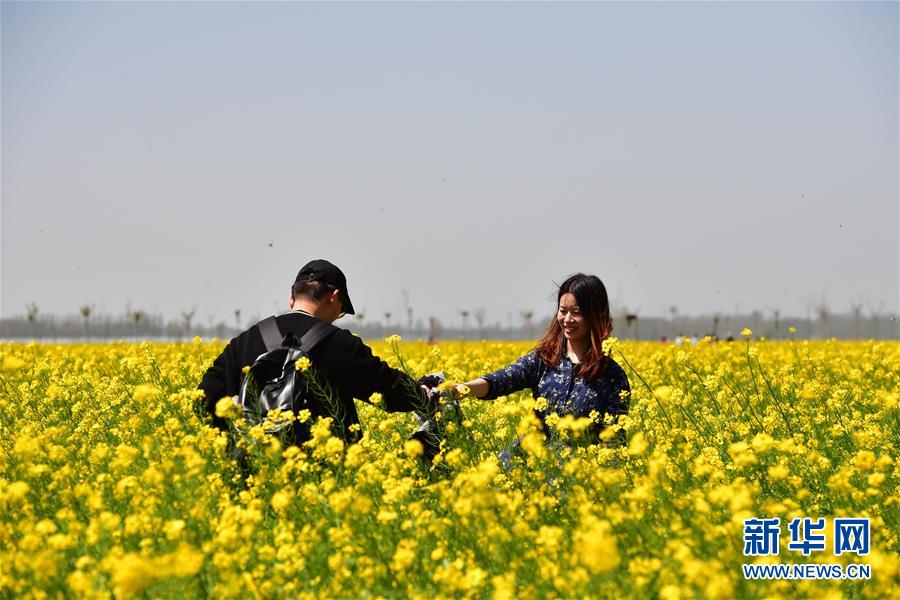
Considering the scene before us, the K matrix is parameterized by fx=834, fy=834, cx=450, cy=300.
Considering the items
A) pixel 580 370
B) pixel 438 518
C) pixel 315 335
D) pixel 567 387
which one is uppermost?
pixel 315 335

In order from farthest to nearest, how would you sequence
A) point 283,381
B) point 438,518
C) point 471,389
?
point 471,389, point 283,381, point 438,518

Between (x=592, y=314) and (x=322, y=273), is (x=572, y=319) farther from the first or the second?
(x=322, y=273)

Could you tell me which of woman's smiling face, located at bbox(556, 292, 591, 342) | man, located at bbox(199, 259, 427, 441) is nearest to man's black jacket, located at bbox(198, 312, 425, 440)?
man, located at bbox(199, 259, 427, 441)

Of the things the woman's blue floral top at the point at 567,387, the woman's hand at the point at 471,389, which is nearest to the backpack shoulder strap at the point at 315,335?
the woman's hand at the point at 471,389

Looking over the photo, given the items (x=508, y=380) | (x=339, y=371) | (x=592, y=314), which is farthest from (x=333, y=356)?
(x=592, y=314)

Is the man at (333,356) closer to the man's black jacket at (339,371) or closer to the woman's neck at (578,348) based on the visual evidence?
the man's black jacket at (339,371)

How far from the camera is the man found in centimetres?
425

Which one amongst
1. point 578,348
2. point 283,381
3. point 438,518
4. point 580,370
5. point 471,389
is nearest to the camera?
point 438,518

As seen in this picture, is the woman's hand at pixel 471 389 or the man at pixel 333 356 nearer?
the man at pixel 333 356

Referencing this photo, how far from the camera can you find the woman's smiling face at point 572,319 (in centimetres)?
487

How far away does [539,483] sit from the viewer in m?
3.96

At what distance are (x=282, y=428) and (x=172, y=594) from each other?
1147 mm

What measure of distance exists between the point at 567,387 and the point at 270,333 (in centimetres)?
177

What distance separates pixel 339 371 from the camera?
4.28m
